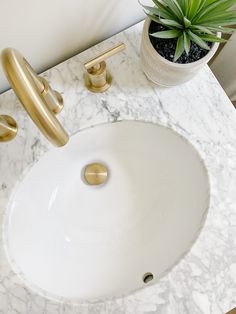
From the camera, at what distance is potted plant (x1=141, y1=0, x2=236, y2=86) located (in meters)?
0.50

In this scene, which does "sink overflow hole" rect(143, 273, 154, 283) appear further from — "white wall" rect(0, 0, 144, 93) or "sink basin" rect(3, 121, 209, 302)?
"white wall" rect(0, 0, 144, 93)

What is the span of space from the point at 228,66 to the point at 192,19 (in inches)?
16.1

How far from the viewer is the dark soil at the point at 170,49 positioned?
551 mm

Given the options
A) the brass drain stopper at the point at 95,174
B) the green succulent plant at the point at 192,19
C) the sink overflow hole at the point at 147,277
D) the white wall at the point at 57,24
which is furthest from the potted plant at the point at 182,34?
the sink overflow hole at the point at 147,277

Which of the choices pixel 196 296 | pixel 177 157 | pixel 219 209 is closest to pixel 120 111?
pixel 177 157

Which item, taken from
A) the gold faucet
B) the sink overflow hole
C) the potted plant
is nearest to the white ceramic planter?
the potted plant

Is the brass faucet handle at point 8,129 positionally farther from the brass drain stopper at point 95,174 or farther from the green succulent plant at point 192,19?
the green succulent plant at point 192,19

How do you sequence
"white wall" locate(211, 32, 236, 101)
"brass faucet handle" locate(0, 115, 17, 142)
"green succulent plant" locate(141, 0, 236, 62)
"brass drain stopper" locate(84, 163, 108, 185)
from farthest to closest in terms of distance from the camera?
"white wall" locate(211, 32, 236, 101), "brass drain stopper" locate(84, 163, 108, 185), "brass faucet handle" locate(0, 115, 17, 142), "green succulent plant" locate(141, 0, 236, 62)

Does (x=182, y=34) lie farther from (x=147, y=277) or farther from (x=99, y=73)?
(x=147, y=277)

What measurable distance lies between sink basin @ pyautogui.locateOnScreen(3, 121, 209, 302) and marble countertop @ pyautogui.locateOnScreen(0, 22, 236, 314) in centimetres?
2

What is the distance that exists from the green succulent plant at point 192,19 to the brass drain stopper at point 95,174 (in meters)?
0.32

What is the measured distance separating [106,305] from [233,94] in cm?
70

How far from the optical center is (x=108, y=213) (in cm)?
72

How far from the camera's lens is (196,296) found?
0.57 m
